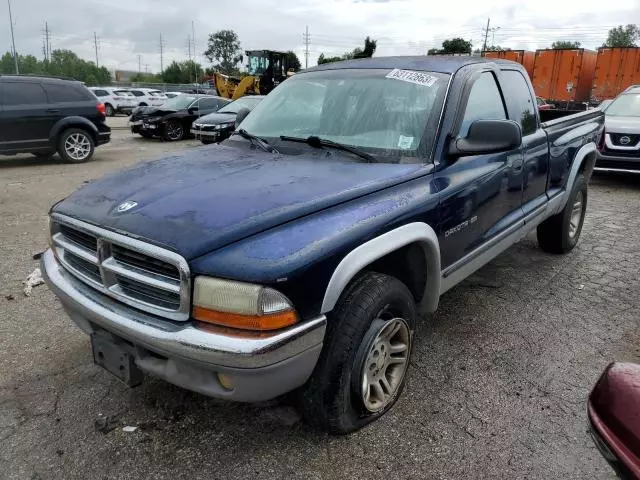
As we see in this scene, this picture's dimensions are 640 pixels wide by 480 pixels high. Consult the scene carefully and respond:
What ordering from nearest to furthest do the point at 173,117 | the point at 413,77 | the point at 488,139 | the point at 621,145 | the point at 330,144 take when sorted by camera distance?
the point at 488,139 → the point at 330,144 → the point at 413,77 → the point at 621,145 → the point at 173,117

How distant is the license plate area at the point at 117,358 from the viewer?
7.48ft

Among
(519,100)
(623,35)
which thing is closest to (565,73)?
(519,100)

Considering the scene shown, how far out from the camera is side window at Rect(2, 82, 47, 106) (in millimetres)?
10031

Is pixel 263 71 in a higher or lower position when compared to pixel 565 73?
lower

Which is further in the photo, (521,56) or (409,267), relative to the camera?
(521,56)

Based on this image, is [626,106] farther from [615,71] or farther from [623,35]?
[623,35]

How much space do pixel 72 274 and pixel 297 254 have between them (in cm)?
135

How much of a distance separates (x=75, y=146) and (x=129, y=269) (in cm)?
1026

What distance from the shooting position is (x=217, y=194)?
7.84 ft

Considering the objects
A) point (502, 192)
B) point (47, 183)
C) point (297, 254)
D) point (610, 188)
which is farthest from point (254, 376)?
point (610, 188)

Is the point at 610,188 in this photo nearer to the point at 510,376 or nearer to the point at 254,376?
the point at 510,376

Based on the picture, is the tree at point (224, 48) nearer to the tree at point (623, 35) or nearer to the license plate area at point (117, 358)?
the tree at point (623, 35)

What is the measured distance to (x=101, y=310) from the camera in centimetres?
231

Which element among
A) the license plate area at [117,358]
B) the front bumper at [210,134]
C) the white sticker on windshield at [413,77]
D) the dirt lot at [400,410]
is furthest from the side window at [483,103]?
the front bumper at [210,134]
